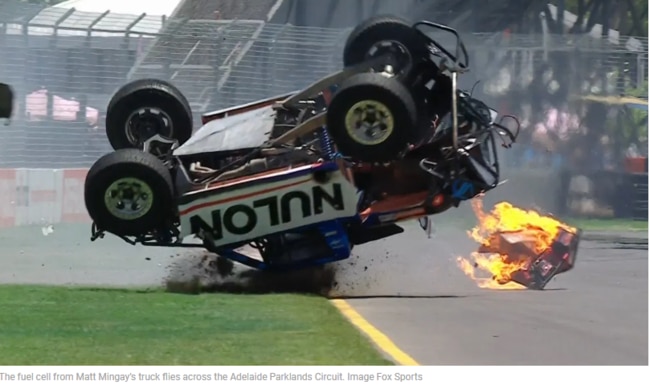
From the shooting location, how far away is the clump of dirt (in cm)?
1238

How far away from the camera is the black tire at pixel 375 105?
1107 centimetres

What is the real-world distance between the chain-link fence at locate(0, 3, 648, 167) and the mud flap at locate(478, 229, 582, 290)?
796 centimetres

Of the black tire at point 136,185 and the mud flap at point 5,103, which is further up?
the mud flap at point 5,103

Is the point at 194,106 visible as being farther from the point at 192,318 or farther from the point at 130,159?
the point at 192,318

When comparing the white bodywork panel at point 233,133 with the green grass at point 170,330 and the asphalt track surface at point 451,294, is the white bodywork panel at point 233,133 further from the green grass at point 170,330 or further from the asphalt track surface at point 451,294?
the asphalt track surface at point 451,294

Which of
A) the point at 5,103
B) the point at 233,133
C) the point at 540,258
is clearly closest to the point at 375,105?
the point at 233,133

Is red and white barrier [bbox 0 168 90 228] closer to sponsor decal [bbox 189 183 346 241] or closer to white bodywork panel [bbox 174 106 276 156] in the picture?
white bodywork panel [bbox 174 106 276 156]

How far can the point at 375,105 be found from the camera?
36.6 ft

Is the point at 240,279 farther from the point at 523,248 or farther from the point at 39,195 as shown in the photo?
the point at 39,195

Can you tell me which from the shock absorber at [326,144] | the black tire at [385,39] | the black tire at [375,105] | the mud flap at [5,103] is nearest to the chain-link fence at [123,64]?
the black tire at [385,39]

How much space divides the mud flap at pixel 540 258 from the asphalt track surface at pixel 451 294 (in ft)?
0.61

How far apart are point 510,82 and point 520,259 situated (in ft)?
29.8

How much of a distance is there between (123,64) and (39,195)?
8.66 feet

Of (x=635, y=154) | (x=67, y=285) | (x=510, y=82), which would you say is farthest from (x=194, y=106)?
(x=635, y=154)
